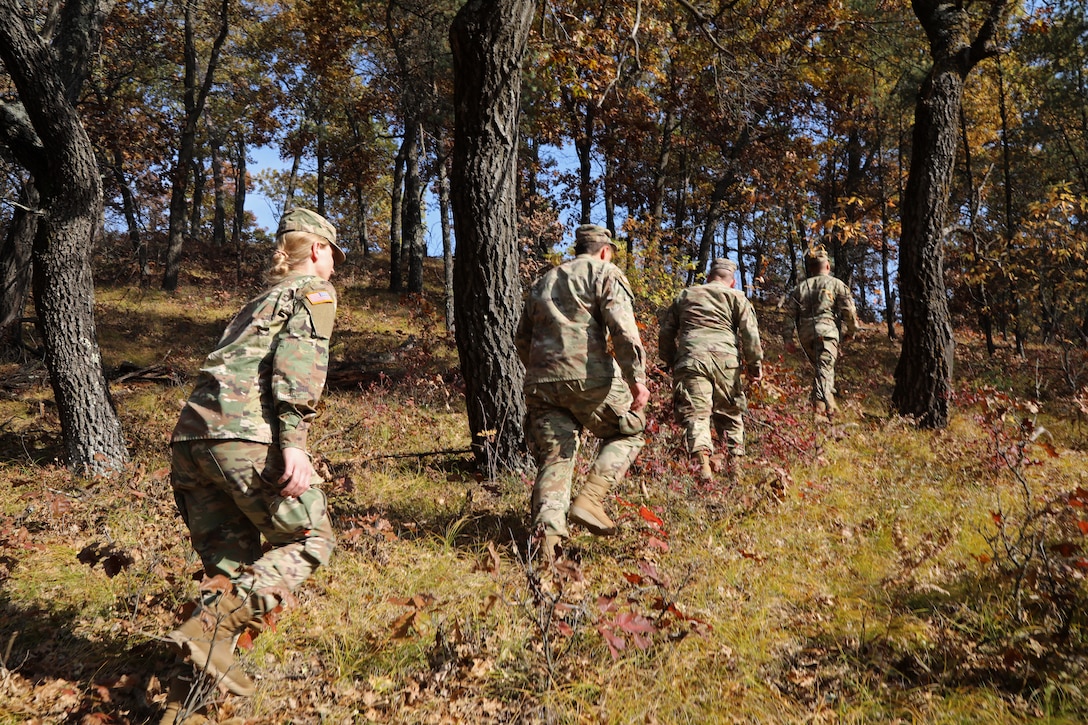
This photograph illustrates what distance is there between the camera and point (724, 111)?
823cm

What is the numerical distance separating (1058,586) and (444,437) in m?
5.44

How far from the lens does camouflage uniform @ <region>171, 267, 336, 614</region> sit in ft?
8.89

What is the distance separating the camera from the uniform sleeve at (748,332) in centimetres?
684

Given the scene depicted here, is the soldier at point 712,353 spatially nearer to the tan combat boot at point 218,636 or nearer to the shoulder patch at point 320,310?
the shoulder patch at point 320,310

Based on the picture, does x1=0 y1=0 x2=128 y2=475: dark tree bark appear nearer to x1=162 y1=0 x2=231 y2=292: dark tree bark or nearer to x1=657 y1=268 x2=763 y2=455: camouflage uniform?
x1=657 y1=268 x2=763 y2=455: camouflage uniform

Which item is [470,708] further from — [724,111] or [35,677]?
[724,111]

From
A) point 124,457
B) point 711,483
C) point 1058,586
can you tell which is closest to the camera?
point 1058,586

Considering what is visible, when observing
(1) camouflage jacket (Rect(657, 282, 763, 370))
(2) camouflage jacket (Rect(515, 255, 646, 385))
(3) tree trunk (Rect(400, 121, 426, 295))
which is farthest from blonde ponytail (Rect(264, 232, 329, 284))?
(3) tree trunk (Rect(400, 121, 426, 295))

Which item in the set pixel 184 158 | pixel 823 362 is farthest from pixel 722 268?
pixel 184 158

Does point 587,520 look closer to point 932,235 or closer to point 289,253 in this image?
point 289,253

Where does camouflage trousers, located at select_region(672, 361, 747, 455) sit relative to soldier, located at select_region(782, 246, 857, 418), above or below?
below

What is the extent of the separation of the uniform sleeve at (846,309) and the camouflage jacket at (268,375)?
8.71 m

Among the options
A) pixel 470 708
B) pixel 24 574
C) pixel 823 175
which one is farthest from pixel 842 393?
pixel 823 175

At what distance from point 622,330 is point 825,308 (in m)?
6.64
